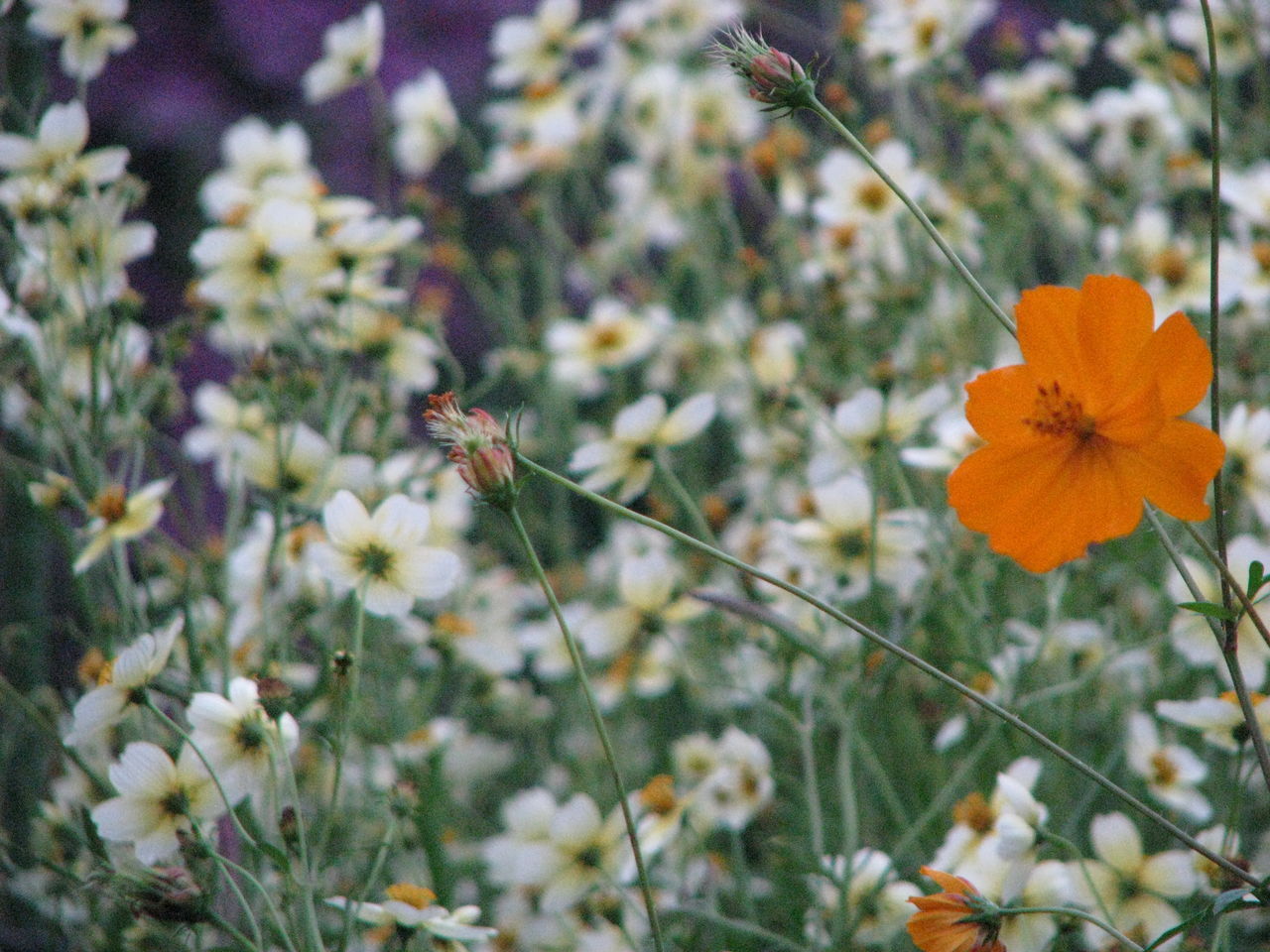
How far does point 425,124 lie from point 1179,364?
994mm

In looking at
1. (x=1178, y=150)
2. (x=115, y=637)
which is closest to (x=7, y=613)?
(x=115, y=637)

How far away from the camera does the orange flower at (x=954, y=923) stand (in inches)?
17.5

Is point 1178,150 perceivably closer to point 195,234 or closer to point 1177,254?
point 1177,254

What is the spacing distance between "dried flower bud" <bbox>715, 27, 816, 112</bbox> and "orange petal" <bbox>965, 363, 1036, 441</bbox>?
0.14 m

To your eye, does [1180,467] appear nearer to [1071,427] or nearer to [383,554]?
[1071,427]

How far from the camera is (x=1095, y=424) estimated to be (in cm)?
47

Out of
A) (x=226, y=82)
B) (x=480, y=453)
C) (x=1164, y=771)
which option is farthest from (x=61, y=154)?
(x=226, y=82)

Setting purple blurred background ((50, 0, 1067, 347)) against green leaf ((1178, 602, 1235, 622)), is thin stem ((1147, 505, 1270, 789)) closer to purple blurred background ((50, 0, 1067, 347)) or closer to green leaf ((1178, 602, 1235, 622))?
green leaf ((1178, 602, 1235, 622))

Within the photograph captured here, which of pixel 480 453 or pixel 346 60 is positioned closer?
pixel 480 453

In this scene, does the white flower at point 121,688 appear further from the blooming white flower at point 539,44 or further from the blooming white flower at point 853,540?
the blooming white flower at point 539,44

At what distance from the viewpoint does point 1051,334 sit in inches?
18.1

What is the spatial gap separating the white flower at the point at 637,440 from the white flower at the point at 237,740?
0.78 feet

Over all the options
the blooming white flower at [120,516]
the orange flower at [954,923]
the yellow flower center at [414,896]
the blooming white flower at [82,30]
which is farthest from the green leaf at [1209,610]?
the blooming white flower at [82,30]

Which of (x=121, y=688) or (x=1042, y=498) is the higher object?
(x=1042, y=498)
